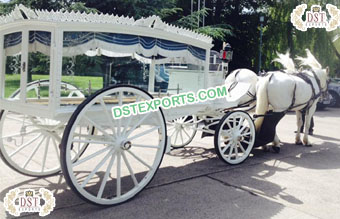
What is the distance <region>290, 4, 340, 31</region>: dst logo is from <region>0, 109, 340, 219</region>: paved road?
35.4 ft

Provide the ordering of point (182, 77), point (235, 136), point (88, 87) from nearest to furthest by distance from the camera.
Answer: point (88, 87)
point (235, 136)
point (182, 77)

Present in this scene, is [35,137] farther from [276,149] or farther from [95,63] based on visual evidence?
[276,149]

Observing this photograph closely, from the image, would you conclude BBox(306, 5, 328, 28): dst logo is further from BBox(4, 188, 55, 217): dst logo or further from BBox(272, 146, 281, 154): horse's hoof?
BBox(4, 188, 55, 217): dst logo

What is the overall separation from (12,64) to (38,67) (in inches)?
18.8

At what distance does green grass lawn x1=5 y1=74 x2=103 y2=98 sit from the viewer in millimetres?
3953

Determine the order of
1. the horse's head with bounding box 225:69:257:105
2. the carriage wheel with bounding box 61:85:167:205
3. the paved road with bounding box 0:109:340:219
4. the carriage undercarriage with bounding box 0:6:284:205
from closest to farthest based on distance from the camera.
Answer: the carriage wheel with bounding box 61:85:167:205 < the carriage undercarriage with bounding box 0:6:284:205 < the paved road with bounding box 0:109:340:219 < the horse's head with bounding box 225:69:257:105

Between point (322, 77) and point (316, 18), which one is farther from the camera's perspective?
point (316, 18)

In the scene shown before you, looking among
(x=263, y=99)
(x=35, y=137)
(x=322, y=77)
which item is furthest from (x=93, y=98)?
(x=322, y=77)

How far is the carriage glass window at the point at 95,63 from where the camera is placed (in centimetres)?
368

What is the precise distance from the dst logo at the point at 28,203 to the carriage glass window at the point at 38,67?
1.16 m

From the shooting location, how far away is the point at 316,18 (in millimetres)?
15312

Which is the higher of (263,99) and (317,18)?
(317,18)

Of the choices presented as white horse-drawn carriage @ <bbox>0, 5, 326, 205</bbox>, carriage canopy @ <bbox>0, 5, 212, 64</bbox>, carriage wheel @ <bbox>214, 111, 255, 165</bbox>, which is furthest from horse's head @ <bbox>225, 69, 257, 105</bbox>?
carriage canopy @ <bbox>0, 5, 212, 64</bbox>

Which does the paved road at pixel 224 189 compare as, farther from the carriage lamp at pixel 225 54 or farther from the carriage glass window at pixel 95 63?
the carriage lamp at pixel 225 54
